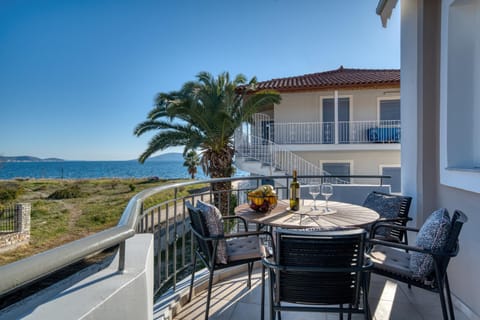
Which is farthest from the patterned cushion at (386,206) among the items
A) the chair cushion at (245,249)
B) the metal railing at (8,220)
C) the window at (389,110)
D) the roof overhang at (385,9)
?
the metal railing at (8,220)

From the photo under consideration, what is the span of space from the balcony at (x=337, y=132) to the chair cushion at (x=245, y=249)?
8.05 meters

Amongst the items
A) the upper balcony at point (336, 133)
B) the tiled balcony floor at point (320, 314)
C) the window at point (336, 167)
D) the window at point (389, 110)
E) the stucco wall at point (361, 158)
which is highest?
the window at point (389, 110)

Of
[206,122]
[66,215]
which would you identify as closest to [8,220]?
[66,215]

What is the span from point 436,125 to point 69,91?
1381 inches

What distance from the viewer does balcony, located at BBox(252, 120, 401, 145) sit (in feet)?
32.0

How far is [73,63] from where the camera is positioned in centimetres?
2505

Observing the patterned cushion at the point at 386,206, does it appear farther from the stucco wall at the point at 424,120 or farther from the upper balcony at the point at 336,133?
the upper balcony at the point at 336,133

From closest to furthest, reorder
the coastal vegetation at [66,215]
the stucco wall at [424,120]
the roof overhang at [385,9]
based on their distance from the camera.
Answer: the stucco wall at [424,120] < the roof overhang at [385,9] < the coastal vegetation at [66,215]

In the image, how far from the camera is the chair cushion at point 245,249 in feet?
7.11

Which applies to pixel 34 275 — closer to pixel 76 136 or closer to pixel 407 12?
pixel 407 12

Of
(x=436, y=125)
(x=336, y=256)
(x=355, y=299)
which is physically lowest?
(x=355, y=299)

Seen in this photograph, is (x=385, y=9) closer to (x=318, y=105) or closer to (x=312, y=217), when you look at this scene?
(x=312, y=217)

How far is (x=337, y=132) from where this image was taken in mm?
9734

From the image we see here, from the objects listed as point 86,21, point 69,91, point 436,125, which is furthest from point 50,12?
point 436,125
